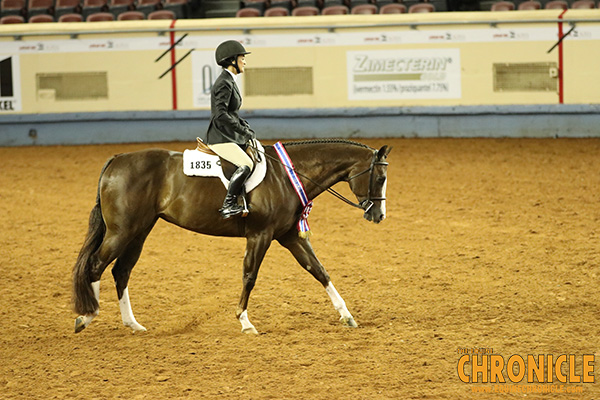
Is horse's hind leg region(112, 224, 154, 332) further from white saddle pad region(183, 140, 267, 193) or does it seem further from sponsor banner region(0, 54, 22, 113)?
sponsor banner region(0, 54, 22, 113)

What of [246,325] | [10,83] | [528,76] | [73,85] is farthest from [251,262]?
[10,83]

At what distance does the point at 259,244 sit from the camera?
8094mm

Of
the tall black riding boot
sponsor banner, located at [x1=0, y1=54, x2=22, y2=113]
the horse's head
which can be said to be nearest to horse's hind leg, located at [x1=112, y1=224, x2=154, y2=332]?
the tall black riding boot

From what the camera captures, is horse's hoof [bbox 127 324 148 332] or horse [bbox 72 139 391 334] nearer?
horse [bbox 72 139 391 334]

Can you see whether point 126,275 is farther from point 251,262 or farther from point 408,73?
point 408,73

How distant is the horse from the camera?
8.10 meters

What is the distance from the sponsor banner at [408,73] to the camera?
18.2 metres

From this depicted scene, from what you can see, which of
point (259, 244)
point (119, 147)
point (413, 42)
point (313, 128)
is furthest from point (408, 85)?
point (259, 244)

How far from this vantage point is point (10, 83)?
1916cm

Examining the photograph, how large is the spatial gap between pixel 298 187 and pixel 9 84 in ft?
43.4

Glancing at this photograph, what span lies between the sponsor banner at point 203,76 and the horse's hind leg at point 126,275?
418 inches

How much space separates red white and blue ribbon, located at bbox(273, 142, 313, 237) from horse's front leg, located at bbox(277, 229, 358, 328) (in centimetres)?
21

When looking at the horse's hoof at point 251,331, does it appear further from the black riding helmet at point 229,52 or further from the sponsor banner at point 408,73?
the sponsor banner at point 408,73

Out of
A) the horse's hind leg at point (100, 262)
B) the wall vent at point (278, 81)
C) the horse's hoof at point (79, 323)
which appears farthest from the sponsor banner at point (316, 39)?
the horse's hoof at point (79, 323)
